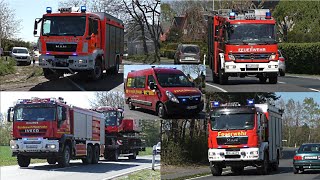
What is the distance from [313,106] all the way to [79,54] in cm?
818

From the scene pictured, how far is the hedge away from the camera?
27.4 meters

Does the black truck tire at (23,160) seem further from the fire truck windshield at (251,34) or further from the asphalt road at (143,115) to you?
the fire truck windshield at (251,34)

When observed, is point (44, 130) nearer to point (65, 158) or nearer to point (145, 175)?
point (65, 158)

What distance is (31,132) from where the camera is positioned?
27469 millimetres

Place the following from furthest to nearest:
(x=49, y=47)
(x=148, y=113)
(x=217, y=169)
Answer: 1. (x=217, y=169)
2. (x=148, y=113)
3. (x=49, y=47)

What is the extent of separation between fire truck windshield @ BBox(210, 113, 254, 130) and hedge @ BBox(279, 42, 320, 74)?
2172mm

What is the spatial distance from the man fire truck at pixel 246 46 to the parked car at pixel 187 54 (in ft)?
3.74

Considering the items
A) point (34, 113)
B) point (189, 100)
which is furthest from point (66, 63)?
point (189, 100)

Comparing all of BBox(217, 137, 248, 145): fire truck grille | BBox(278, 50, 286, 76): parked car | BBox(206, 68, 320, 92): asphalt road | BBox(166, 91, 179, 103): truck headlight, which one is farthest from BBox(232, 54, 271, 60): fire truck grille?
BBox(217, 137, 248, 145): fire truck grille

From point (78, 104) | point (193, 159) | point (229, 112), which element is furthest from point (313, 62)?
point (78, 104)

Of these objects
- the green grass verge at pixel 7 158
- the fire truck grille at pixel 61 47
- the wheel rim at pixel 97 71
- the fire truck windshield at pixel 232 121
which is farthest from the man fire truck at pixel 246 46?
the green grass verge at pixel 7 158

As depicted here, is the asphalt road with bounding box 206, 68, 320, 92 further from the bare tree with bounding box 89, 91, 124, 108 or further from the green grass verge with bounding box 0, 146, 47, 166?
the green grass verge with bounding box 0, 146, 47, 166

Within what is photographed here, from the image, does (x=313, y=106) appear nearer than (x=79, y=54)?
No

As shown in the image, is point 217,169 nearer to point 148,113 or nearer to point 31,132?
point 148,113
